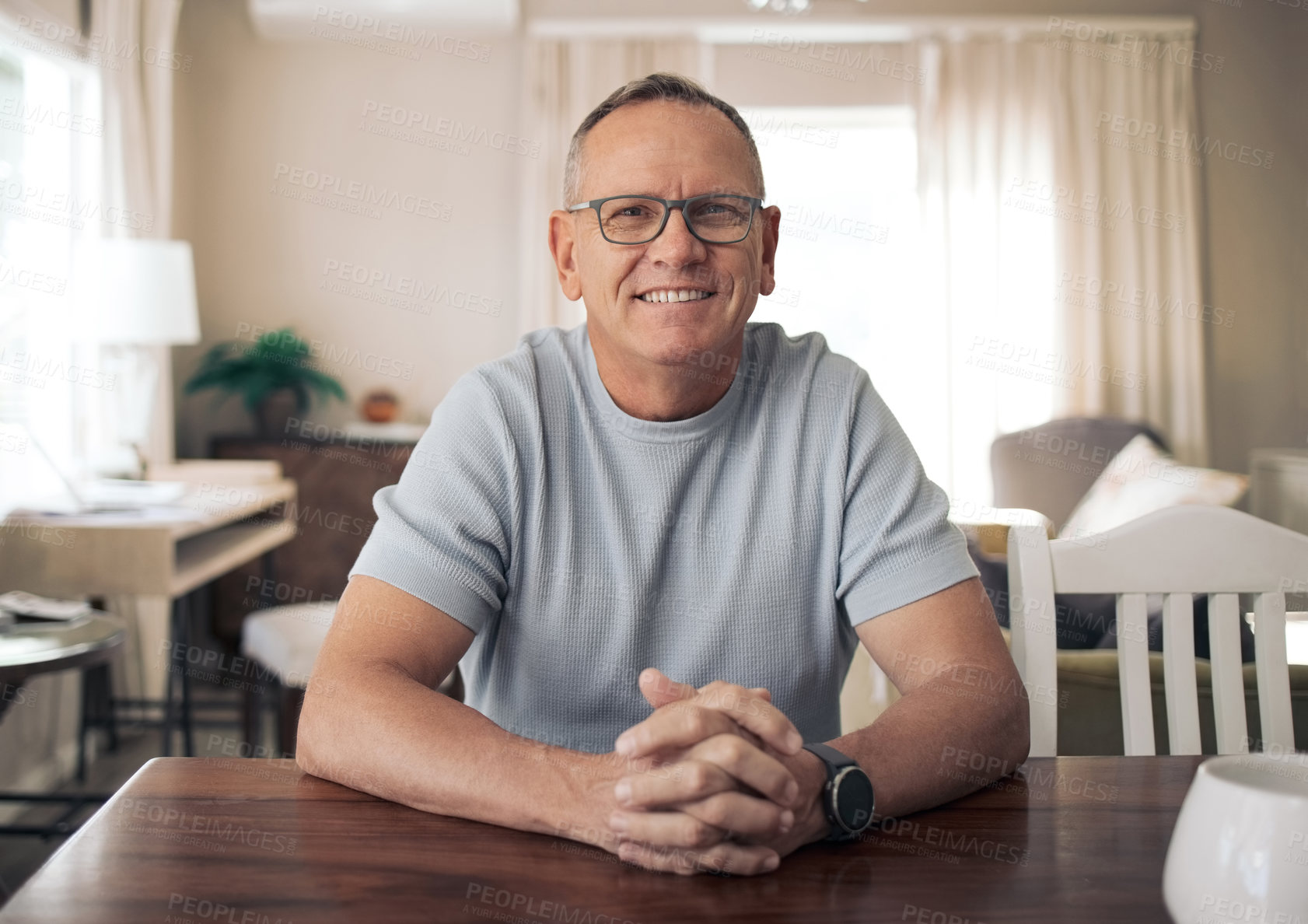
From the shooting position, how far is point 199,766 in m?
0.90

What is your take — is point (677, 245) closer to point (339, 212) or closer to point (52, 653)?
point (52, 653)

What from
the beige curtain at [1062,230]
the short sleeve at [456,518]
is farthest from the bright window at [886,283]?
the short sleeve at [456,518]

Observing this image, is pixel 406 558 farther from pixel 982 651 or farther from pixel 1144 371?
pixel 1144 371

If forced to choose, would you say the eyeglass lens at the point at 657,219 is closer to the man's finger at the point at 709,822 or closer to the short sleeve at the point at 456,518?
the short sleeve at the point at 456,518

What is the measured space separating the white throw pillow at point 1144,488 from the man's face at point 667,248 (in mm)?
1609

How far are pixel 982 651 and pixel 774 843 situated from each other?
39cm

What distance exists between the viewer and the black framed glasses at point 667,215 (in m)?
1.21

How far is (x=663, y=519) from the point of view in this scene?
1.19 metres

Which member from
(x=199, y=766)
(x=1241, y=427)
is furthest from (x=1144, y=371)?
(x=199, y=766)

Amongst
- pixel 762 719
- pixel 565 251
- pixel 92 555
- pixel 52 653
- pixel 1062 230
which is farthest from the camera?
pixel 1062 230

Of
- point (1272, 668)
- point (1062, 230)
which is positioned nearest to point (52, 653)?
point (1272, 668)

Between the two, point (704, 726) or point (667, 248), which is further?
point (667, 248)

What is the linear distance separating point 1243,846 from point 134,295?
10.5 feet

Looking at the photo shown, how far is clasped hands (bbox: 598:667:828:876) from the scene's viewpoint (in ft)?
2.40
